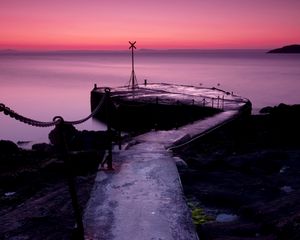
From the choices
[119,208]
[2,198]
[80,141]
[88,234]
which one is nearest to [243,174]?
[119,208]

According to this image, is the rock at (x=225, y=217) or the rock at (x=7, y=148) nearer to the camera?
the rock at (x=225, y=217)

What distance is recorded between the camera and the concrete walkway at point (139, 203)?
410 cm

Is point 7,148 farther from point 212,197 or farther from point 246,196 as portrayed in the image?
point 246,196

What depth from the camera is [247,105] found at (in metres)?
25.0

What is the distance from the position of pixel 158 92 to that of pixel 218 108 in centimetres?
1126

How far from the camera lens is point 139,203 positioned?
4871 mm

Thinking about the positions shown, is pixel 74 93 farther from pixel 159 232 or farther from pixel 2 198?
pixel 159 232

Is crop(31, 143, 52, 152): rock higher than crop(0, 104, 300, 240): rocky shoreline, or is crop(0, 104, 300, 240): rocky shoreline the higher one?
crop(0, 104, 300, 240): rocky shoreline

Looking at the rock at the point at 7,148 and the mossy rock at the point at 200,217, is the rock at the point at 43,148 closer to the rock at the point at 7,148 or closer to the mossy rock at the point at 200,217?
the rock at the point at 7,148

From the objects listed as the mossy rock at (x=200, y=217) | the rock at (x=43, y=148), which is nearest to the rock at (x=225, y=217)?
the mossy rock at (x=200, y=217)

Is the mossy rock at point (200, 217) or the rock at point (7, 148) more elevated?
the mossy rock at point (200, 217)

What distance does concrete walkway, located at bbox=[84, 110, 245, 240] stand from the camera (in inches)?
161

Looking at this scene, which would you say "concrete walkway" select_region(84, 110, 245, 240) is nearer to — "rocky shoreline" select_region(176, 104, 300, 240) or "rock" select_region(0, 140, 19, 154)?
"rocky shoreline" select_region(176, 104, 300, 240)

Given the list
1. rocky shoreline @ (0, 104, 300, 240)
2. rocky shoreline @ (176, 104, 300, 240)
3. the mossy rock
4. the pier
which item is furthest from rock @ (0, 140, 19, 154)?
the mossy rock
